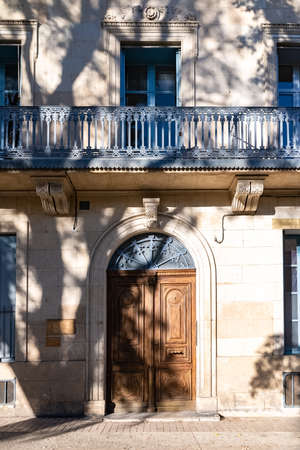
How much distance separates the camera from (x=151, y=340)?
9.39 metres

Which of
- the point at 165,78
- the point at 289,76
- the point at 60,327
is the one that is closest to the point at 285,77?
the point at 289,76

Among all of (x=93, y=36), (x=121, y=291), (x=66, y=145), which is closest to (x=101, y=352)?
(x=121, y=291)

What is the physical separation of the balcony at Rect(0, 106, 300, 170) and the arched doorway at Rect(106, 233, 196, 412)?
171 cm

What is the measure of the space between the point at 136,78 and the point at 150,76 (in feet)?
0.89

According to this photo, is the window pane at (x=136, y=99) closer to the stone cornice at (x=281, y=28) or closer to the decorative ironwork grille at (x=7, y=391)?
the stone cornice at (x=281, y=28)

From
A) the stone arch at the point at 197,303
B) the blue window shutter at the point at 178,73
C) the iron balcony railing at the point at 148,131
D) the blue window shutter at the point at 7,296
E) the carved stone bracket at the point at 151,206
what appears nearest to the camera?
the iron balcony railing at the point at 148,131

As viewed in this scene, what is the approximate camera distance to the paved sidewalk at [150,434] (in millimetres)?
7488

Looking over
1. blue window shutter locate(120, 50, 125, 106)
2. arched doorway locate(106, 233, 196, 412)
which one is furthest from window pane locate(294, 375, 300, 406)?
blue window shutter locate(120, 50, 125, 106)

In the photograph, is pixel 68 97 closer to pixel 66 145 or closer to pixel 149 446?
pixel 66 145

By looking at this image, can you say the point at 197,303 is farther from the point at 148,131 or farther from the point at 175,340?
the point at 148,131

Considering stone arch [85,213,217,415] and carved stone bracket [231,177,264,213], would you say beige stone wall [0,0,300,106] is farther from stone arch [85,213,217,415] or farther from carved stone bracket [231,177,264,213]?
stone arch [85,213,217,415]

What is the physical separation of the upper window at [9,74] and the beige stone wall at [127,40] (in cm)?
36

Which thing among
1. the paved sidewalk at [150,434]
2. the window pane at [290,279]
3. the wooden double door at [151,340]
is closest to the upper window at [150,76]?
the wooden double door at [151,340]

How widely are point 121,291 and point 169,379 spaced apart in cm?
176
